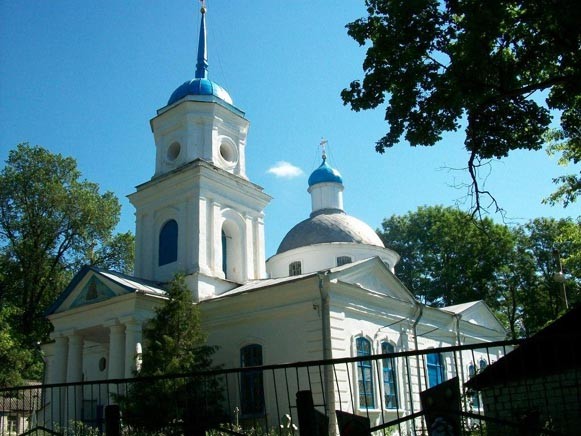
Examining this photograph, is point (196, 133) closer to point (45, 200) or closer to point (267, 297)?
point (267, 297)

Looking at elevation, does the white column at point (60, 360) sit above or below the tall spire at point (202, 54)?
below

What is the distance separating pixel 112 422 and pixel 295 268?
2024cm

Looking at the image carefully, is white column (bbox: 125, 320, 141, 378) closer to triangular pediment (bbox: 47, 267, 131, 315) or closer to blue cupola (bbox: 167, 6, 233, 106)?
triangular pediment (bbox: 47, 267, 131, 315)

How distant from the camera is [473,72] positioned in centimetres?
945

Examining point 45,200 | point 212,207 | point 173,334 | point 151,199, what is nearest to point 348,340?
point 173,334

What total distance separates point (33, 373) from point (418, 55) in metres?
27.4

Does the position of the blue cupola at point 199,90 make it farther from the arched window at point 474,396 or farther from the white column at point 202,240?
the arched window at point 474,396

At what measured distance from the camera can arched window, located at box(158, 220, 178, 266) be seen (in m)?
21.6

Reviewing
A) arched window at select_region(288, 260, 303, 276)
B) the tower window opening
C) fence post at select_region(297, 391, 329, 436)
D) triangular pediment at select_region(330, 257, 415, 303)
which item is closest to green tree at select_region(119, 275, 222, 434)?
triangular pediment at select_region(330, 257, 415, 303)

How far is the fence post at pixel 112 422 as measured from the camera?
5429 mm

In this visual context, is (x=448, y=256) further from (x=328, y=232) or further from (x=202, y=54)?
(x=202, y=54)

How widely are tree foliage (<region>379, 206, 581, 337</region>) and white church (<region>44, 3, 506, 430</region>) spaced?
990cm

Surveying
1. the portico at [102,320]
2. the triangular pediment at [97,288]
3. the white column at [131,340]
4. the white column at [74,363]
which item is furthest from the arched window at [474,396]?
the white column at [74,363]

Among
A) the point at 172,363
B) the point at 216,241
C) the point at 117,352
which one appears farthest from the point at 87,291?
the point at 172,363
